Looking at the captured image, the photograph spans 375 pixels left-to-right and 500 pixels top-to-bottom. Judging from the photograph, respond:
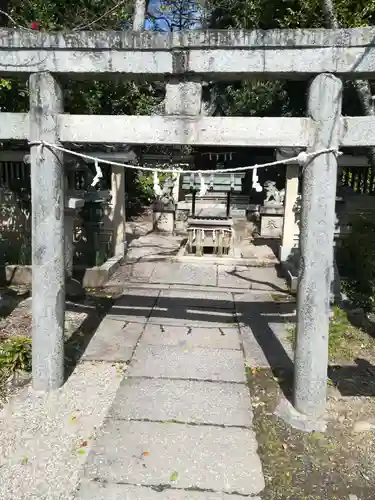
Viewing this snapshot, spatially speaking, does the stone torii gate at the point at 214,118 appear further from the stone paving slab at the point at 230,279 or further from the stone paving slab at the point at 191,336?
the stone paving slab at the point at 230,279

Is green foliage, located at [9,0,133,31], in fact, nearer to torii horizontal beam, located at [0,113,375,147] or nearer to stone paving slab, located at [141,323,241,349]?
torii horizontal beam, located at [0,113,375,147]

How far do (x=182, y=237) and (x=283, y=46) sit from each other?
10.4 meters

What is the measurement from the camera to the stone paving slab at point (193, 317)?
6414 mm

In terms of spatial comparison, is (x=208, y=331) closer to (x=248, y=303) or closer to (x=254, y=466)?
(x=248, y=303)

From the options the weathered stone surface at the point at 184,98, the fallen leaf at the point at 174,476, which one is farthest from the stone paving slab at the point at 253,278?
the fallen leaf at the point at 174,476

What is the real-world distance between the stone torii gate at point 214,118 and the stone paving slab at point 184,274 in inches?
183

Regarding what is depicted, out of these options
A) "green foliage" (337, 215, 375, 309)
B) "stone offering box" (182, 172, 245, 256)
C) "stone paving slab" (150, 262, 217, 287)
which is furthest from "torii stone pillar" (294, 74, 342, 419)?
"stone offering box" (182, 172, 245, 256)

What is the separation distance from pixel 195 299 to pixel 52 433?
4174mm

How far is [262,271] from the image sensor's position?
9.62m

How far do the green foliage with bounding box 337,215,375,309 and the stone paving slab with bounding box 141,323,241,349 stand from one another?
8.18 ft

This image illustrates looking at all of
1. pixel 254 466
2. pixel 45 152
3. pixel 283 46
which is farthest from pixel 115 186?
pixel 254 466

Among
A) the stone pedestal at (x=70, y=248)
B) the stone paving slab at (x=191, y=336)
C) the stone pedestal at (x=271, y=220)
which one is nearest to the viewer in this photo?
the stone paving slab at (x=191, y=336)

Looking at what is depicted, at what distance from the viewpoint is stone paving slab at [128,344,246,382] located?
15.8 feet

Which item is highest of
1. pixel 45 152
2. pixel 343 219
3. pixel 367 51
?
pixel 367 51
